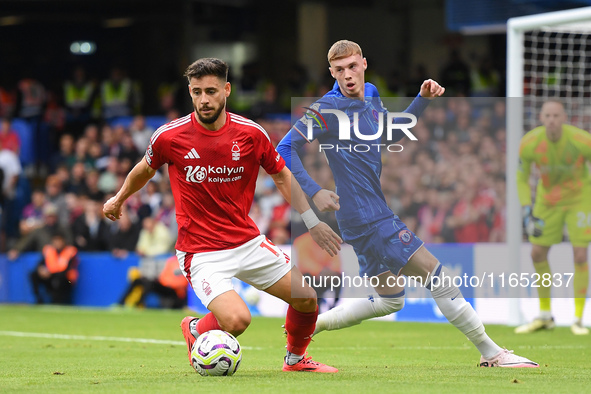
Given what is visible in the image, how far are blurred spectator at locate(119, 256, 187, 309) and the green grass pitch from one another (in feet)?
4.97

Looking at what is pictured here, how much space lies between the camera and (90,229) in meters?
17.0

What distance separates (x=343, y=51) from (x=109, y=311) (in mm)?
9361

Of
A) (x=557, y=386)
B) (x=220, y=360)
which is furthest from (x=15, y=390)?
(x=557, y=386)

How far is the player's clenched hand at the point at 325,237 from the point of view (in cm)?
695

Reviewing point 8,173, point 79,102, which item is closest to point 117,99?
point 79,102

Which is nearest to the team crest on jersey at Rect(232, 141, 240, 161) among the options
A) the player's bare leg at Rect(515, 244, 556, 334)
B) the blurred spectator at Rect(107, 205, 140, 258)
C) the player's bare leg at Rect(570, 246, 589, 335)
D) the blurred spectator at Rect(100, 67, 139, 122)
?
the player's bare leg at Rect(515, 244, 556, 334)

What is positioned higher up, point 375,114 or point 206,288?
point 375,114

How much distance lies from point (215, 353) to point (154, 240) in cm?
970

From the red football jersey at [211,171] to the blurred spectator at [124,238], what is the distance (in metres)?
9.89

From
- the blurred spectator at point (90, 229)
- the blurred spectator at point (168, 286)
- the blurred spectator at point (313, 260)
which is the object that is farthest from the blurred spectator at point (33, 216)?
the blurred spectator at point (313, 260)

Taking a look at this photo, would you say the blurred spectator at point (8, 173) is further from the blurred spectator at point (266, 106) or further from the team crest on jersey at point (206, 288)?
the team crest on jersey at point (206, 288)

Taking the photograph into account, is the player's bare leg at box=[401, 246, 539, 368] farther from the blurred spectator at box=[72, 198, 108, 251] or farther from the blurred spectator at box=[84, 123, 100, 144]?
the blurred spectator at box=[84, 123, 100, 144]

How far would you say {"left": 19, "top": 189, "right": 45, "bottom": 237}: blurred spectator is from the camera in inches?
695

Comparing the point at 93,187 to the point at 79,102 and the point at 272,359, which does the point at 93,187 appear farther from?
the point at 272,359
